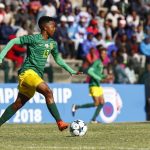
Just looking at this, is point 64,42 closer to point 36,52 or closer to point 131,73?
point 131,73

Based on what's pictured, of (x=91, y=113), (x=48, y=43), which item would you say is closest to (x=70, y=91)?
A: (x=91, y=113)

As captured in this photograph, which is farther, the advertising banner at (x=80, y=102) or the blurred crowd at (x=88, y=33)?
the blurred crowd at (x=88, y=33)

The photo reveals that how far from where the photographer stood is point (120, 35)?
103 ft

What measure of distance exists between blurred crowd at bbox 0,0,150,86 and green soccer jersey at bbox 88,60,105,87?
254 cm

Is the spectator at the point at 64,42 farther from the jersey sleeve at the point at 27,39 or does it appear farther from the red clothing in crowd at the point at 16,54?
the jersey sleeve at the point at 27,39

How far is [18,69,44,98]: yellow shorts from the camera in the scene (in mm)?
15688

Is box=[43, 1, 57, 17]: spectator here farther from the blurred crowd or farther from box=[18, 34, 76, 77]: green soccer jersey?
box=[18, 34, 76, 77]: green soccer jersey

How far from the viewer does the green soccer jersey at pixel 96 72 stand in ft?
79.2

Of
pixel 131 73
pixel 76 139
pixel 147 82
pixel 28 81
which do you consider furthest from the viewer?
pixel 131 73

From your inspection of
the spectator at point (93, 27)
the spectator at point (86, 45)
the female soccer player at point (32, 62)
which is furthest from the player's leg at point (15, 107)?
the spectator at point (93, 27)

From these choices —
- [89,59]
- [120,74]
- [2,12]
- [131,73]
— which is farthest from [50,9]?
[131,73]

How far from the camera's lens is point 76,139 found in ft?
49.1

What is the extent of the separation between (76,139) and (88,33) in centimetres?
1489

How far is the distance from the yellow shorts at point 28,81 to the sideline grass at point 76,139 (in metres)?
0.83
